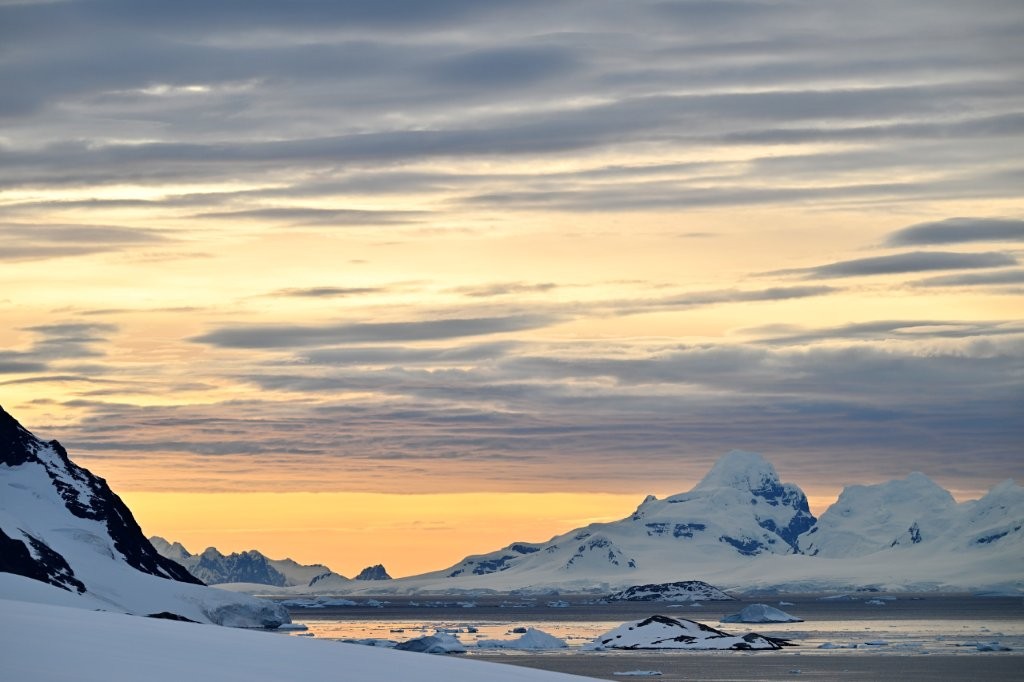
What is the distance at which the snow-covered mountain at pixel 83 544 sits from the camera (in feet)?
436

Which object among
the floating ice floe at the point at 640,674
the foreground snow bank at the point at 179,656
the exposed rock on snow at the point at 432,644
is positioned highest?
the foreground snow bank at the point at 179,656

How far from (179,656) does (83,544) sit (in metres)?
135

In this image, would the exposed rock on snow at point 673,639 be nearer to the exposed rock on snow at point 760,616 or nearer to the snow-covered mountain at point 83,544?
the snow-covered mountain at point 83,544

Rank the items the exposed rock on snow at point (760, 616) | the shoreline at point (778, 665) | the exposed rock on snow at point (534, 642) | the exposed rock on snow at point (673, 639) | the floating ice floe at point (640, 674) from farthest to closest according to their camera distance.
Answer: the exposed rock on snow at point (760, 616)
the exposed rock on snow at point (673, 639)
the exposed rock on snow at point (534, 642)
the floating ice floe at point (640, 674)
the shoreline at point (778, 665)

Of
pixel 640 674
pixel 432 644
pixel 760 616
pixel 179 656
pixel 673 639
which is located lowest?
pixel 640 674

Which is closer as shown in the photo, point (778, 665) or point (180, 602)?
point (778, 665)

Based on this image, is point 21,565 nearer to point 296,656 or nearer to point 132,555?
point 132,555

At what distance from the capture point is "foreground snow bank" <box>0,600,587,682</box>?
2030cm

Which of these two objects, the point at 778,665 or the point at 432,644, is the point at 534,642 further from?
the point at 778,665

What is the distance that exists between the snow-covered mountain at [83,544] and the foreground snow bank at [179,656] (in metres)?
99.6

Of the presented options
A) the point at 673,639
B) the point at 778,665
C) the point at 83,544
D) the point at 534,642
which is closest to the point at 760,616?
the point at 673,639

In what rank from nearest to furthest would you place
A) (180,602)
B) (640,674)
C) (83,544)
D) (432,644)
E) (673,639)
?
1. (640,674)
2. (432,644)
3. (673,639)
4. (180,602)
5. (83,544)

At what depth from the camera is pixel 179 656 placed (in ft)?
75.0

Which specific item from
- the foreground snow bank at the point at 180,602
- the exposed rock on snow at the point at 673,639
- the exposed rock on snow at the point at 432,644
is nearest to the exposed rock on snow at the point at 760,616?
the exposed rock on snow at the point at 673,639
